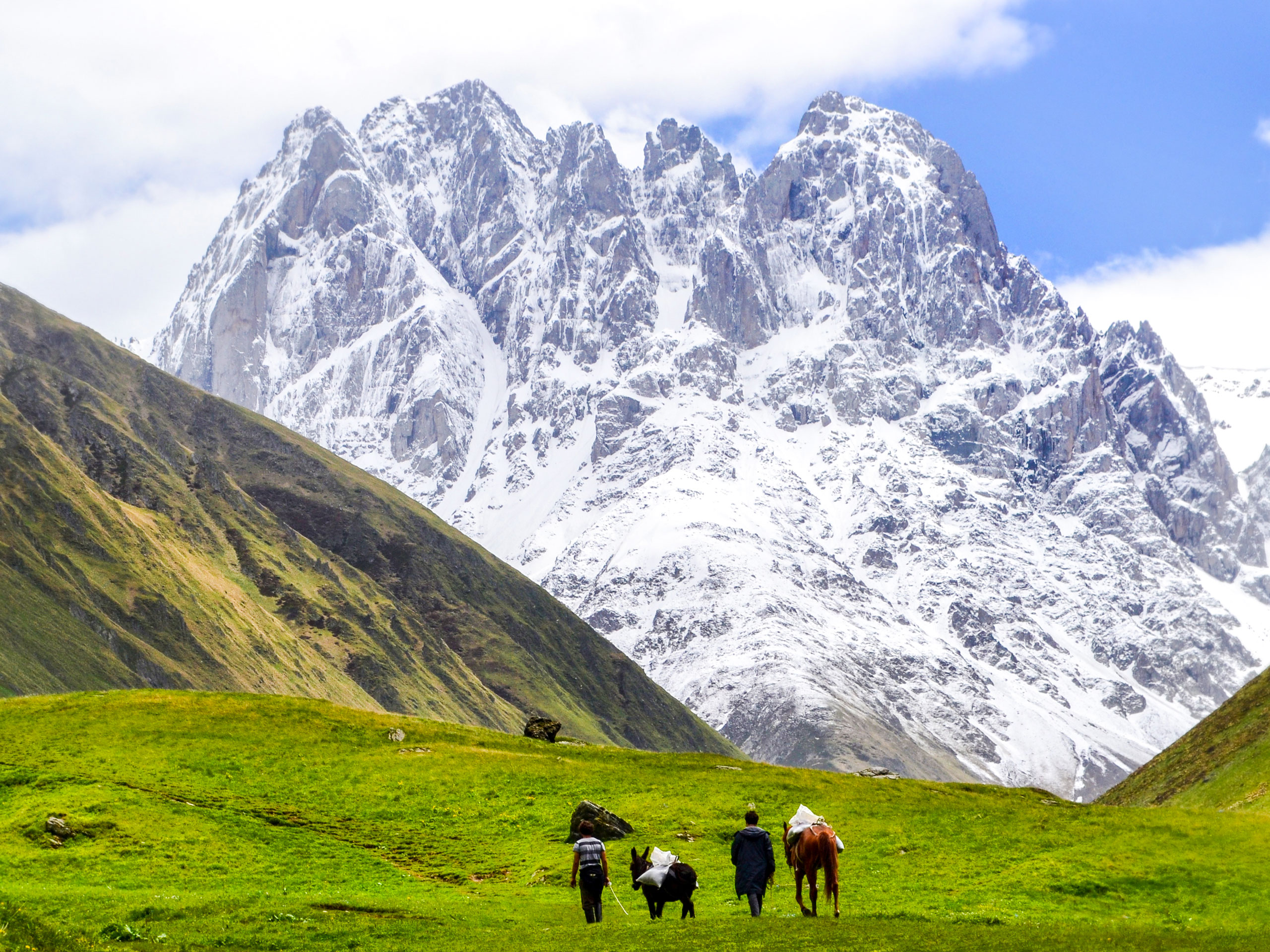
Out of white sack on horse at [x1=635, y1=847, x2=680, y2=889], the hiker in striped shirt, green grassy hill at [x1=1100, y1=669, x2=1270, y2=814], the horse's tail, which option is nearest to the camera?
the horse's tail

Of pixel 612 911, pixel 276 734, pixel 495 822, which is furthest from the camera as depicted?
pixel 276 734

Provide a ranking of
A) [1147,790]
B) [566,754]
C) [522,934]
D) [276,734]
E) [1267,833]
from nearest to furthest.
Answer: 1. [522,934]
2. [1267,833]
3. [276,734]
4. [566,754]
5. [1147,790]

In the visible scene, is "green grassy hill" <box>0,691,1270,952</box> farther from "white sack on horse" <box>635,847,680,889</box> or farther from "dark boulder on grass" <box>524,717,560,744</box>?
"dark boulder on grass" <box>524,717,560,744</box>

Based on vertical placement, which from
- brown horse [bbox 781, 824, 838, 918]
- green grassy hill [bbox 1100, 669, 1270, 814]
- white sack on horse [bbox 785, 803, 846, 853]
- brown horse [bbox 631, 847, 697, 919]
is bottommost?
brown horse [bbox 631, 847, 697, 919]

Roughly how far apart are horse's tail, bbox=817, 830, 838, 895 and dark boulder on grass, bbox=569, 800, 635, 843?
17.0 meters

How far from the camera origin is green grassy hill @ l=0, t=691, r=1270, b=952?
34.0 meters

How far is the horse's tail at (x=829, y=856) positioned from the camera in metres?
35.6

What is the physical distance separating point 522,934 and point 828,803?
27.5 meters

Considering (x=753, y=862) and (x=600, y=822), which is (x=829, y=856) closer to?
(x=753, y=862)

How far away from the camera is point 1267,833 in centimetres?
5147

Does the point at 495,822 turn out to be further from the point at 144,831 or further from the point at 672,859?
the point at 672,859

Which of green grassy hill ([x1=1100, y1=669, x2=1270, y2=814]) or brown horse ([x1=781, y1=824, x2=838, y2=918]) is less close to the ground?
green grassy hill ([x1=1100, y1=669, x2=1270, y2=814])

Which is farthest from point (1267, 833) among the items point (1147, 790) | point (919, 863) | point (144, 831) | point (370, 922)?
point (1147, 790)

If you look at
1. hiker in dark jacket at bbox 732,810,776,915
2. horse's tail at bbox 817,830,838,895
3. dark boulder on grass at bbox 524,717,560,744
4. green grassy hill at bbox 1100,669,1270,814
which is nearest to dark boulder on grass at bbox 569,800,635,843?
hiker in dark jacket at bbox 732,810,776,915
